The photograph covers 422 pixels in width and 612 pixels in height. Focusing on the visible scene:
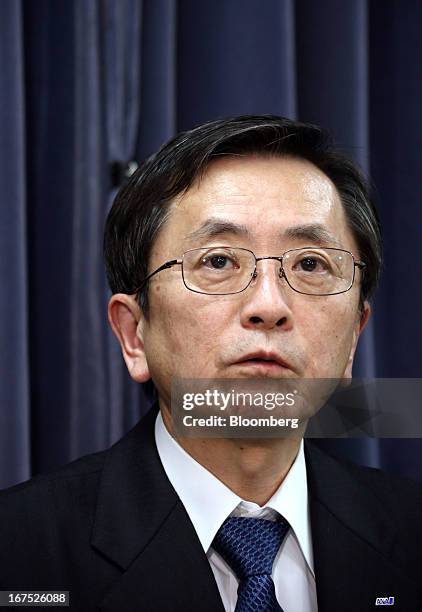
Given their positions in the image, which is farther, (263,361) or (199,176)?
(199,176)

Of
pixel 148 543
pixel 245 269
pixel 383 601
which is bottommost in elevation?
pixel 383 601

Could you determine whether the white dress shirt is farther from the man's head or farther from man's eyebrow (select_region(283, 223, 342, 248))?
man's eyebrow (select_region(283, 223, 342, 248))

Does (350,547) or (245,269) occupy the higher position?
(245,269)

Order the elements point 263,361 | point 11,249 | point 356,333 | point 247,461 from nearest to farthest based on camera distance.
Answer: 1. point 263,361
2. point 247,461
3. point 356,333
4. point 11,249

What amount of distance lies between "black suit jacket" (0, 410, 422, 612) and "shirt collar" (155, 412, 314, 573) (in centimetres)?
2

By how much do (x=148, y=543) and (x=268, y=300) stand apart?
0.36 m

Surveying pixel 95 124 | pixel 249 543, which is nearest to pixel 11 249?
pixel 95 124

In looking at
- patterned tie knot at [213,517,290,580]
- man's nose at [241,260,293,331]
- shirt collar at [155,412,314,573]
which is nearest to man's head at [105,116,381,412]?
man's nose at [241,260,293,331]

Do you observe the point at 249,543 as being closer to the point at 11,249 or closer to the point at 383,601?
the point at 383,601

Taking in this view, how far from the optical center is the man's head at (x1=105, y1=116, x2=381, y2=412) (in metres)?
0.99

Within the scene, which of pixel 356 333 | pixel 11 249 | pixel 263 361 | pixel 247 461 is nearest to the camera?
pixel 263 361

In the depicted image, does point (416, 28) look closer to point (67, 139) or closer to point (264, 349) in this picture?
point (67, 139)

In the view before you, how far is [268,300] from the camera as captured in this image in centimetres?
98

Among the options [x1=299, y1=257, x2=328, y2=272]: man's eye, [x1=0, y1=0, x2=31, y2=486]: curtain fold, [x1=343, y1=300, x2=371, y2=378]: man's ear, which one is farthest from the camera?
[x1=0, y1=0, x2=31, y2=486]: curtain fold
